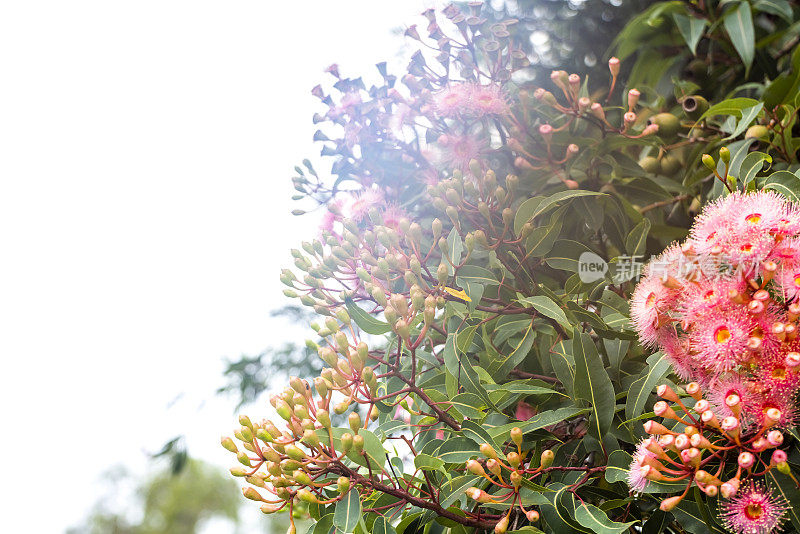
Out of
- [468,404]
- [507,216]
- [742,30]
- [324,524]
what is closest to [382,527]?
[324,524]

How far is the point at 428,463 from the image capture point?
722 mm

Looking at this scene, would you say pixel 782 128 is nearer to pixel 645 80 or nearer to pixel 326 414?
pixel 645 80

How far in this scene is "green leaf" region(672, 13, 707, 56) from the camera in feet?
4.23

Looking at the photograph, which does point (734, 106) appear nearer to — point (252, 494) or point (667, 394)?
point (667, 394)

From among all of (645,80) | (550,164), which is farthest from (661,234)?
(645,80)

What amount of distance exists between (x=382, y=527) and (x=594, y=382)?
0.97 ft

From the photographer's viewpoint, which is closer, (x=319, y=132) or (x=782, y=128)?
(x=782, y=128)

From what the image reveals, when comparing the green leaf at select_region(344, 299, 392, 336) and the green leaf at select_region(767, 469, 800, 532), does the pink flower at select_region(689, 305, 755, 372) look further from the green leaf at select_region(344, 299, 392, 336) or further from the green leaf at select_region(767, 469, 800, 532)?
the green leaf at select_region(344, 299, 392, 336)

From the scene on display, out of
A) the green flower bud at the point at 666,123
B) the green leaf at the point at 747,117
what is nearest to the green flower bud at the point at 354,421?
the green leaf at the point at 747,117

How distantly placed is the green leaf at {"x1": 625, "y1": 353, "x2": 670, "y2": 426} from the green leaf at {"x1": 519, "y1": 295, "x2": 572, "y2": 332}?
0.33 ft

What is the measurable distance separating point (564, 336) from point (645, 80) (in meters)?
0.92

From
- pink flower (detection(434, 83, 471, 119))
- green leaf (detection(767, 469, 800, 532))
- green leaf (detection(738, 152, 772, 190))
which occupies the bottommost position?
green leaf (detection(767, 469, 800, 532))

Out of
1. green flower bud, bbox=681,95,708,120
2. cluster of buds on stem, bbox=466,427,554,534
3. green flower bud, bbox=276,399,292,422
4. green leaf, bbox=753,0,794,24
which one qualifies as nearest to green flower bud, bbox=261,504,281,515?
green flower bud, bbox=276,399,292,422

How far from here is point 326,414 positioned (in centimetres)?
69
